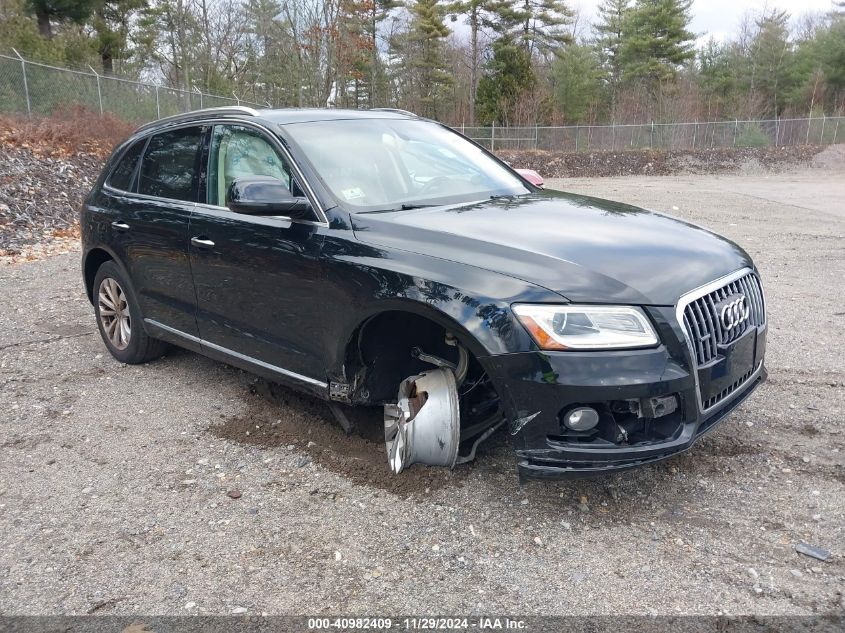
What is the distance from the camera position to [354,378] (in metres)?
3.54

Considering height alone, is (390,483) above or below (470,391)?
below

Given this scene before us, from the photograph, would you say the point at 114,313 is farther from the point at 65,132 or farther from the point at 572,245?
the point at 65,132

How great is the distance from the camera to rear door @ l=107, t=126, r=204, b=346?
173 inches

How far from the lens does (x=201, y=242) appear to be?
4.15 metres

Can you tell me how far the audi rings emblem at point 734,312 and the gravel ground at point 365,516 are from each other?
803mm

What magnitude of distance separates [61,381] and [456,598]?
376 centimetres

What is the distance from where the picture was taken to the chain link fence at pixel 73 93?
17.0 meters

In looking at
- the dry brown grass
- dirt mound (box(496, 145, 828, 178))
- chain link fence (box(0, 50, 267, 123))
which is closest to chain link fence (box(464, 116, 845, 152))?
dirt mound (box(496, 145, 828, 178))

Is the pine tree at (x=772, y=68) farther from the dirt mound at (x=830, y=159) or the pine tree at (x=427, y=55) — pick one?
the pine tree at (x=427, y=55)

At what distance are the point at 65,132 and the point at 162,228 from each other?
13.7 meters

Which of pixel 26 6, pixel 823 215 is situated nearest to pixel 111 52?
pixel 26 6

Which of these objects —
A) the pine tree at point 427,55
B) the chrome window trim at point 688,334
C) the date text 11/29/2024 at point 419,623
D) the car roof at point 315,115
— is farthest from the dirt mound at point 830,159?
the date text 11/29/2024 at point 419,623

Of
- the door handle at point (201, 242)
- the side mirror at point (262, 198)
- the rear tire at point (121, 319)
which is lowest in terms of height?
the rear tire at point (121, 319)

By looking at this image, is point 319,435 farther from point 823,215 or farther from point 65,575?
point 823,215
